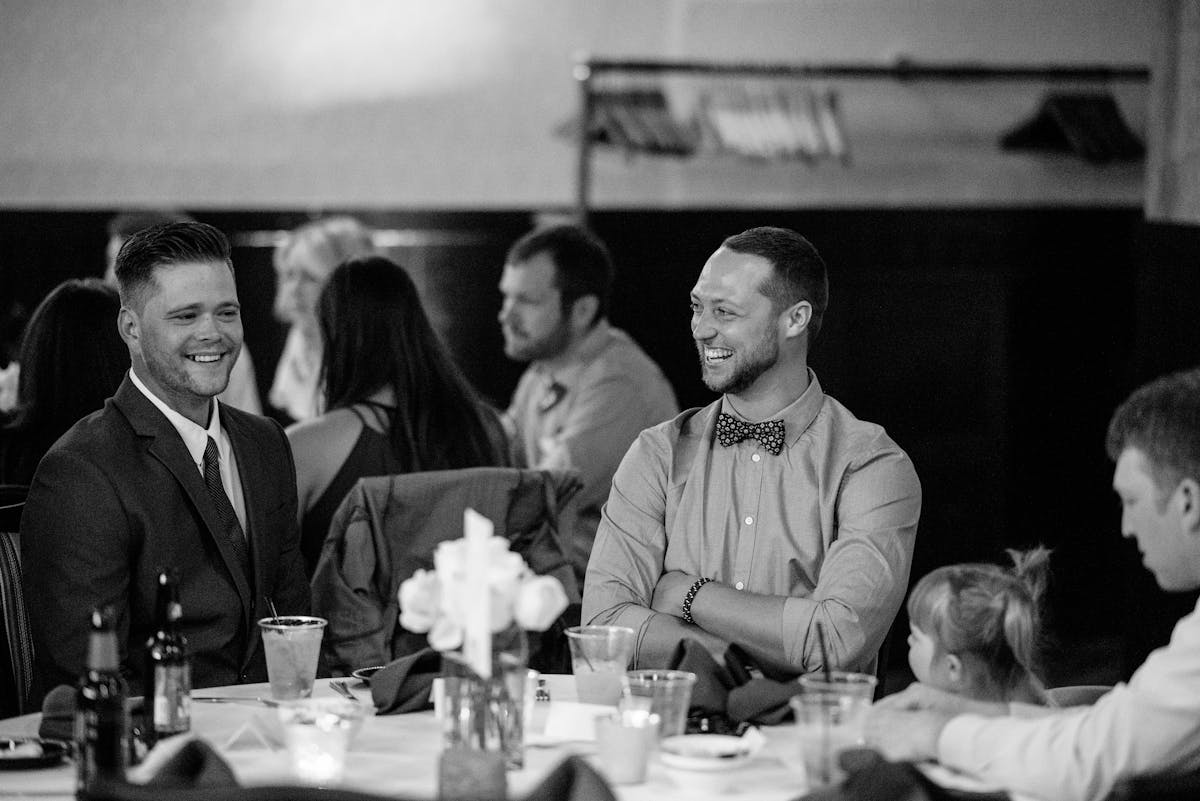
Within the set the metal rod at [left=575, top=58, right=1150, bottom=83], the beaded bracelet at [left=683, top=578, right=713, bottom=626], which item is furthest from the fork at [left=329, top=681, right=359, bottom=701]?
the metal rod at [left=575, top=58, right=1150, bottom=83]

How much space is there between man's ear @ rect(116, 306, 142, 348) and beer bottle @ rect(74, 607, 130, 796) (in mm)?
1278

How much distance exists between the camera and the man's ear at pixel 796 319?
11.3ft

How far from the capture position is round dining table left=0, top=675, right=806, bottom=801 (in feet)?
7.47

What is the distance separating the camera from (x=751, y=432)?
11.3ft

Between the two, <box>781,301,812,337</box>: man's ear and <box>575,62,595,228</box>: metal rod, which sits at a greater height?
<box>575,62,595,228</box>: metal rod

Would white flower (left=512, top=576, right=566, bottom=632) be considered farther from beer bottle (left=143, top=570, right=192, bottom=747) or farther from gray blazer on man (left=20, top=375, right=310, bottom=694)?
gray blazer on man (left=20, top=375, right=310, bottom=694)

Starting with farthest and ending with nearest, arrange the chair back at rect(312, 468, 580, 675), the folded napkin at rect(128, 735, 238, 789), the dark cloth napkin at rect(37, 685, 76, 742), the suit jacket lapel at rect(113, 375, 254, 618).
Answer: the chair back at rect(312, 468, 580, 675)
the suit jacket lapel at rect(113, 375, 254, 618)
the dark cloth napkin at rect(37, 685, 76, 742)
the folded napkin at rect(128, 735, 238, 789)

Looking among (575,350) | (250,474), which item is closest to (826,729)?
(250,474)

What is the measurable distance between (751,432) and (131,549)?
4.24ft

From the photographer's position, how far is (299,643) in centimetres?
267

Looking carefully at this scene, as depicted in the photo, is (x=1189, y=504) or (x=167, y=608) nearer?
(x=1189, y=504)

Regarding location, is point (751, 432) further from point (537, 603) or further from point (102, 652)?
point (102, 652)

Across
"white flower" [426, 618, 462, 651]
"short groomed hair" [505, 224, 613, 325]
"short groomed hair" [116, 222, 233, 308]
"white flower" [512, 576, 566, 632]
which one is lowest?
"white flower" [426, 618, 462, 651]

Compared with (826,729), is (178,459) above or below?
above
